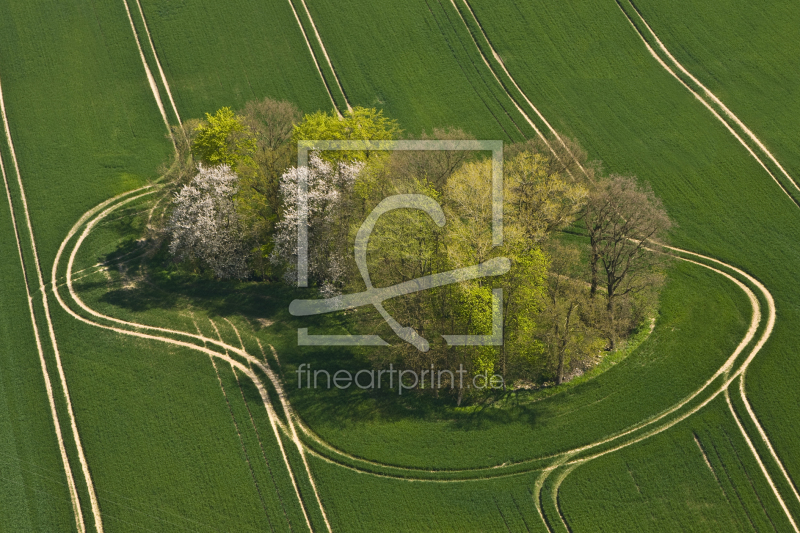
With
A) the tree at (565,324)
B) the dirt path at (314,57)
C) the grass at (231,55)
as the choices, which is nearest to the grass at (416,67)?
the dirt path at (314,57)

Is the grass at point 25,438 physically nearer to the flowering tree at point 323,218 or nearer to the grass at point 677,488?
the flowering tree at point 323,218

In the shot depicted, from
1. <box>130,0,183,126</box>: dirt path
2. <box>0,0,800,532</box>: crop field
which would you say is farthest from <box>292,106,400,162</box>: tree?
<box>130,0,183,126</box>: dirt path

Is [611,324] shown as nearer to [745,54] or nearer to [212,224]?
[212,224]

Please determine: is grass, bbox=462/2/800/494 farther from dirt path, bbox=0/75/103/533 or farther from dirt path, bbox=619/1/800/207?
dirt path, bbox=0/75/103/533

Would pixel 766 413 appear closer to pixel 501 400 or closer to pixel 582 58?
pixel 501 400

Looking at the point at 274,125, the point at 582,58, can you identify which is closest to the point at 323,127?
the point at 274,125
